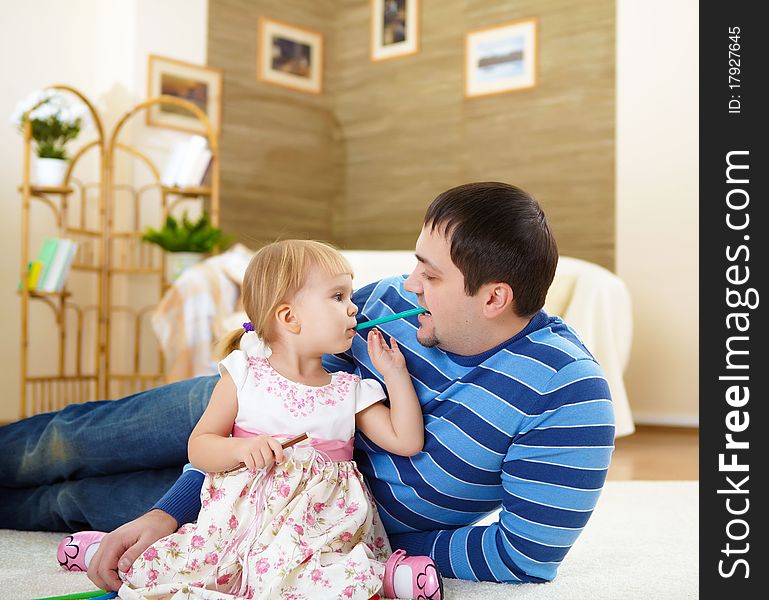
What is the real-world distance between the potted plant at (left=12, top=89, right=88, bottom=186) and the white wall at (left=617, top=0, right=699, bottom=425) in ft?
9.12

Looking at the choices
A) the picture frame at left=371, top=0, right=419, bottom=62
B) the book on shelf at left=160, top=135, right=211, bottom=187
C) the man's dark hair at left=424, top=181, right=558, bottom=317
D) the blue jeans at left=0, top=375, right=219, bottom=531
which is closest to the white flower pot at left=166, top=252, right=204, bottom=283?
the book on shelf at left=160, top=135, right=211, bottom=187

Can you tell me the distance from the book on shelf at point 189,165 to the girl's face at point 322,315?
3.41 meters

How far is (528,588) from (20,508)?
3.57ft

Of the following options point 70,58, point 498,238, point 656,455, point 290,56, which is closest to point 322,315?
point 498,238

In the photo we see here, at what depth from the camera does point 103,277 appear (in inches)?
185

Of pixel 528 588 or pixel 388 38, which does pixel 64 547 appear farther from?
pixel 388 38

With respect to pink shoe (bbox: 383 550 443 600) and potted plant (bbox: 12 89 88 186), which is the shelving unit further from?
pink shoe (bbox: 383 550 443 600)

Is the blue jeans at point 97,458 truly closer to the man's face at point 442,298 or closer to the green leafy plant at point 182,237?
the man's face at point 442,298

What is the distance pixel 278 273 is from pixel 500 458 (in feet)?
1.52

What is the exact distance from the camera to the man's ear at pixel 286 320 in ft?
4.96

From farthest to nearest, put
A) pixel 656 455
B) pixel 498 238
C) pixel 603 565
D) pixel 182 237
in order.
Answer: pixel 182 237
pixel 656 455
pixel 603 565
pixel 498 238

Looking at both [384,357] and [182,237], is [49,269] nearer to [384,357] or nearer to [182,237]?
[182,237]

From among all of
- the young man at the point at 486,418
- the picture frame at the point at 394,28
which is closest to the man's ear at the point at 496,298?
the young man at the point at 486,418
